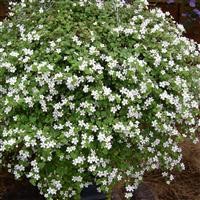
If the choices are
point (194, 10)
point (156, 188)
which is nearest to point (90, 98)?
point (156, 188)

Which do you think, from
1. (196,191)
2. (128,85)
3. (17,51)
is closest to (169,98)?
(128,85)

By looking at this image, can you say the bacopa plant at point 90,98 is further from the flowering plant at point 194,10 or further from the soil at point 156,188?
the flowering plant at point 194,10

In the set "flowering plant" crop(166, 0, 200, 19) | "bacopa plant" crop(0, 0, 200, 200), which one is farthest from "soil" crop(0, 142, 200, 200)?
"flowering plant" crop(166, 0, 200, 19)

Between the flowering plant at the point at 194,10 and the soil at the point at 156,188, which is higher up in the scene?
the flowering plant at the point at 194,10

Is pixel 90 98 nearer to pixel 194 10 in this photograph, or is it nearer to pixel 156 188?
pixel 156 188

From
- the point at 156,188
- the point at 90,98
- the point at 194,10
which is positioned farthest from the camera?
the point at 194,10

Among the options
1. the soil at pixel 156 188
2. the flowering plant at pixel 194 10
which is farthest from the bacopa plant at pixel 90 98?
the flowering plant at pixel 194 10

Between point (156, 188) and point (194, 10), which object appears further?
point (194, 10)

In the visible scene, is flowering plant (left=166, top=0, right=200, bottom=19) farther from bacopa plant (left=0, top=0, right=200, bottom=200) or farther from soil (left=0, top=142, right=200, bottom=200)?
bacopa plant (left=0, top=0, right=200, bottom=200)
